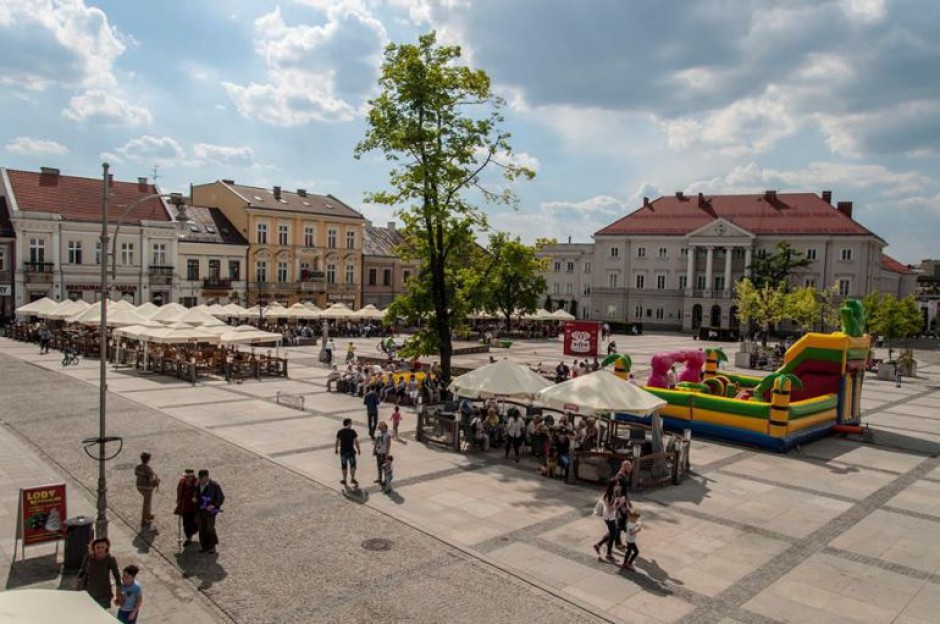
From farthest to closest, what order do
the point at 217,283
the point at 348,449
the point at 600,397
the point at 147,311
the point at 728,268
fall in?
the point at 728,268 → the point at 217,283 → the point at 147,311 → the point at 600,397 → the point at 348,449

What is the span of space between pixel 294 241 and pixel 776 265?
48037mm

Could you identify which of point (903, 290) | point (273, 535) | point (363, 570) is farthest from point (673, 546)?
→ point (903, 290)

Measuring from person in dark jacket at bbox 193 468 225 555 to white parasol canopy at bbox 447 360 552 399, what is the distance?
26.7ft

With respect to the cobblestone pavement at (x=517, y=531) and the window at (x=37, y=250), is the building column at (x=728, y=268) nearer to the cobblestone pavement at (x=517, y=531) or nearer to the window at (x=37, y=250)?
the cobblestone pavement at (x=517, y=531)

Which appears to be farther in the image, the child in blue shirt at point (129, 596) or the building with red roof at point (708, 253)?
the building with red roof at point (708, 253)

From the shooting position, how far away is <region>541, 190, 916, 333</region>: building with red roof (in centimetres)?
7012

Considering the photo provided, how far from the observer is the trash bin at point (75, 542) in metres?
10.1

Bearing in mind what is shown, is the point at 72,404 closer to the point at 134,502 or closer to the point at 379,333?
the point at 134,502

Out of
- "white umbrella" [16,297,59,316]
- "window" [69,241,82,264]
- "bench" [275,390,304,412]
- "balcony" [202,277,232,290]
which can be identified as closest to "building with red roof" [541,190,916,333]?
"balcony" [202,277,232,290]

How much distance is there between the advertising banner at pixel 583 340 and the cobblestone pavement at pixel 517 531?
1980cm

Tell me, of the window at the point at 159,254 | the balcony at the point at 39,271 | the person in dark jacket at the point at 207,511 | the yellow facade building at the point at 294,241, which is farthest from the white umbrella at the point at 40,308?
the person in dark jacket at the point at 207,511

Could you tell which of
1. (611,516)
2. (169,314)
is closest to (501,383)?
(611,516)

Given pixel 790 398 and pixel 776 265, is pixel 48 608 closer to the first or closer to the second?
pixel 790 398

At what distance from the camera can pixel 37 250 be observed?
5025 cm
